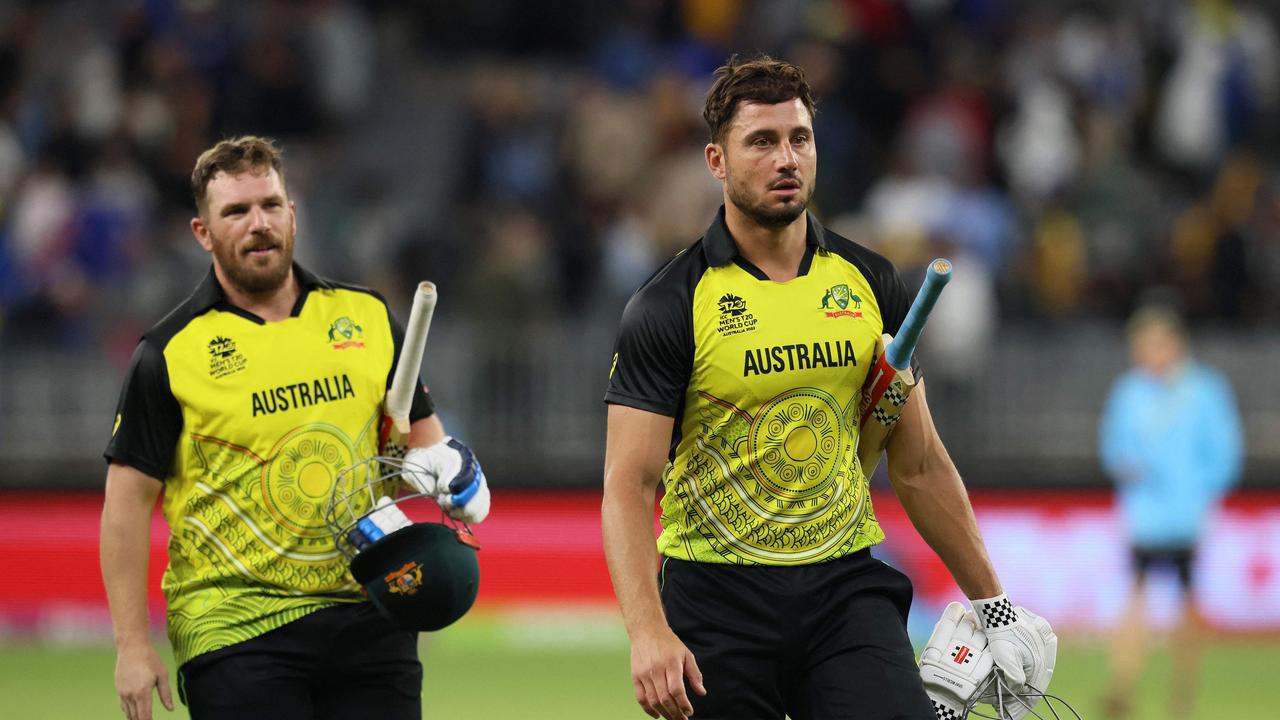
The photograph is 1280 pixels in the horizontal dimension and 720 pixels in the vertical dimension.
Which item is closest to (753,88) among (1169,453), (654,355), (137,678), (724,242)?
(724,242)

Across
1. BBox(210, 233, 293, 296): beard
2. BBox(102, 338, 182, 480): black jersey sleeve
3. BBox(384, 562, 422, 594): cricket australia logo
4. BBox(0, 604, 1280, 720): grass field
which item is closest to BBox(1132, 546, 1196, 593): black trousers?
BBox(0, 604, 1280, 720): grass field

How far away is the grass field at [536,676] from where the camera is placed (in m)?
11.5

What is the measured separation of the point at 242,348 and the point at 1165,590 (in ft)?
32.6

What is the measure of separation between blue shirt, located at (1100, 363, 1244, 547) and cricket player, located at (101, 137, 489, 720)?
717cm

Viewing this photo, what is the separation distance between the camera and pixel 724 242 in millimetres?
5574

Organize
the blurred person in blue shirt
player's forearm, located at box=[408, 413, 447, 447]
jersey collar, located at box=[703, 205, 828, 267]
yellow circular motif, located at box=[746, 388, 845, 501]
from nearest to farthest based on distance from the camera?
yellow circular motif, located at box=[746, 388, 845, 501] → jersey collar, located at box=[703, 205, 828, 267] → player's forearm, located at box=[408, 413, 447, 447] → the blurred person in blue shirt

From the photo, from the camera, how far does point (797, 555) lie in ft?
17.9

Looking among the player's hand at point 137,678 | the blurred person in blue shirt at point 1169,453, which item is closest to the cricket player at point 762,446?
the player's hand at point 137,678

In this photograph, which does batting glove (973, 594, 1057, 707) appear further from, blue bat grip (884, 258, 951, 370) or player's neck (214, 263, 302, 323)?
player's neck (214, 263, 302, 323)

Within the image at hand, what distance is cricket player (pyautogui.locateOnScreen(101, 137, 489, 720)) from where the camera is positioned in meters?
5.80

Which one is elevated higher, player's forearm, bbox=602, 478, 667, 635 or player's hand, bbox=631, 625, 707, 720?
player's forearm, bbox=602, 478, 667, 635

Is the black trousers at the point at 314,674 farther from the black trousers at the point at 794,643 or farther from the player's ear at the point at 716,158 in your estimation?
the player's ear at the point at 716,158

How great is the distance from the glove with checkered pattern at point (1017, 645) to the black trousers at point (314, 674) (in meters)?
1.78

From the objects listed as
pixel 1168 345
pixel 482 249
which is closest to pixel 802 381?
pixel 1168 345
